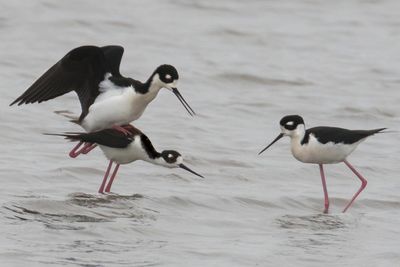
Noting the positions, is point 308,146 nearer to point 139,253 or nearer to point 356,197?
point 356,197

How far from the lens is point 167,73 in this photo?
11.8 meters

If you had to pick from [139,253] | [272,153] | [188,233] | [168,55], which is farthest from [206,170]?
[168,55]

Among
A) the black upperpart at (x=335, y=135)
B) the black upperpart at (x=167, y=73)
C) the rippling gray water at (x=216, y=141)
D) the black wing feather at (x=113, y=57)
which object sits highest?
the black upperpart at (x=167, y=73)

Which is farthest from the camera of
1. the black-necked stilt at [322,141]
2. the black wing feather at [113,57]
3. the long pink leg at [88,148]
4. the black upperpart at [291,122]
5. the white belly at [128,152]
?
the long pink leg at [88,148]

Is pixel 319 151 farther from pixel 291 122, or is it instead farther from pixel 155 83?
pixel 155 83

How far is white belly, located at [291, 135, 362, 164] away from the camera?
12.0 metres

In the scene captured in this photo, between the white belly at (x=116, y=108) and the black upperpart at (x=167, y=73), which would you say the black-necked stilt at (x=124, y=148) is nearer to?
the white belly at (x=116, y=108)

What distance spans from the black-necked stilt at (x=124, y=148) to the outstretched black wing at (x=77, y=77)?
0.38 meters

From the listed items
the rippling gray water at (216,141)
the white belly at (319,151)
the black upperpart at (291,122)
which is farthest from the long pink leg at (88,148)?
the white belly at (319,151)

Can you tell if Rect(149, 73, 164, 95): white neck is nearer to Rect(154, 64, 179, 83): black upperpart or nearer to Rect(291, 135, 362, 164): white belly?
Rect(154, 64, 179, 83): black upperpart

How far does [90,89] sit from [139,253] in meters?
3.05

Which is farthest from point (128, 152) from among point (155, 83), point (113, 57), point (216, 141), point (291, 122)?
point (216, 141)

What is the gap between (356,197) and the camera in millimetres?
12422

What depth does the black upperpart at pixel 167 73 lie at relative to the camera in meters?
11.8
